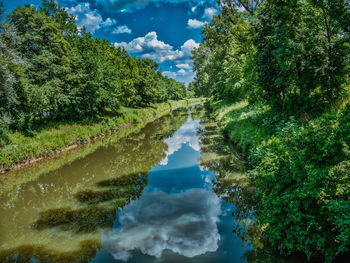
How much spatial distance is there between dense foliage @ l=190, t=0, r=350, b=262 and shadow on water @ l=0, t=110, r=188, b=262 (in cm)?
509

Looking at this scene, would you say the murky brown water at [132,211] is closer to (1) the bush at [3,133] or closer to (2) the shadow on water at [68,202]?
(2) the shadow on water at [68,202]

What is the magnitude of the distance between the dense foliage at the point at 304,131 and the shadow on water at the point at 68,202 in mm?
5086

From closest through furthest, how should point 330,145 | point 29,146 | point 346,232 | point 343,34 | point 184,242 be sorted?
1. point 346,232
2. point 330,145
3. point 184,242
4. point 343,34
5. point 29,146

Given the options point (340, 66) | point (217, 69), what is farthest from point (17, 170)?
point (217, 69)

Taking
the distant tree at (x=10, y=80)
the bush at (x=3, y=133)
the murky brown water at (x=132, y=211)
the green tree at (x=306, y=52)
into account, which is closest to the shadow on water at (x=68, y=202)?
the murky brown water at (x=132, y=211)

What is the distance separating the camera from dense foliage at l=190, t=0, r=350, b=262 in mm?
3605

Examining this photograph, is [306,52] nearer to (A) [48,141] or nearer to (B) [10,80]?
(B) [10,80]

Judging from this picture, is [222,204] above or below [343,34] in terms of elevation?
below

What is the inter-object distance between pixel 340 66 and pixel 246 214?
6538 mm

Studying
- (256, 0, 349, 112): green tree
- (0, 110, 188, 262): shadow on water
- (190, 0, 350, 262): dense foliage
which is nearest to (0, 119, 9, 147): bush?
(0, 110, 188, 262): shadow on water

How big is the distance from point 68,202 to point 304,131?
30.0 feet

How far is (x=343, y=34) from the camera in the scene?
24.5 ft

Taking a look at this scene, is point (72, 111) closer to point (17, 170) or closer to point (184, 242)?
point (17, 170)

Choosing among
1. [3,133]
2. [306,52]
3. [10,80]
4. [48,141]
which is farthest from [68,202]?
[306,52]
